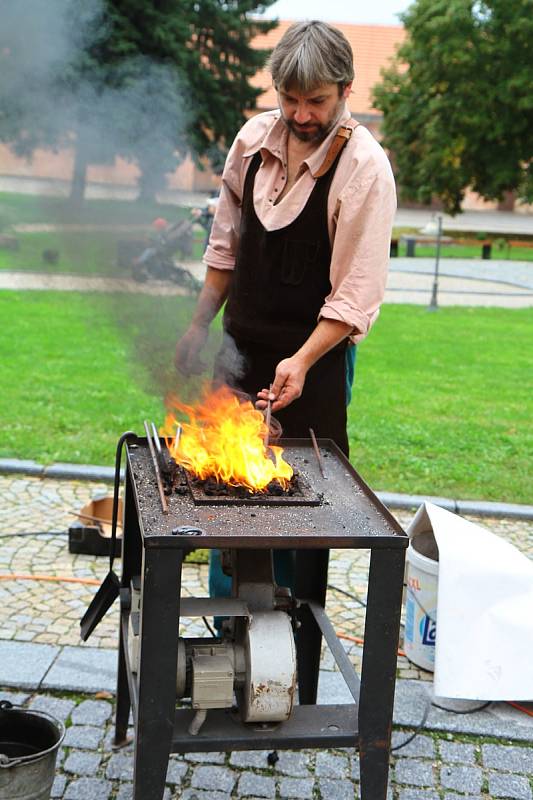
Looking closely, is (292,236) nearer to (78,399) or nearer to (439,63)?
(78,399)

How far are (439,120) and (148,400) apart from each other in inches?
1039

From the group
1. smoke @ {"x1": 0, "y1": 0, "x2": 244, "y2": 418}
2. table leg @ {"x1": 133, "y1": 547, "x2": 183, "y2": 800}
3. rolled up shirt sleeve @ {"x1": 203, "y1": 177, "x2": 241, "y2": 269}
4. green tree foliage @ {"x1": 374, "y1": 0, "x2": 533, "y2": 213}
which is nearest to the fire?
smoke @ {"x1": 0, "y1": 0, "x2": 244, "y2": 418}

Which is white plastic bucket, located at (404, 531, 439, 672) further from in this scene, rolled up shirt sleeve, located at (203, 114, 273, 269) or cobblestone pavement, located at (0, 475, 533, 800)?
rolled up shirt sleeve, located at (203, 114, 273, 269)

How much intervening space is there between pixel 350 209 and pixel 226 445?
78 centimetres

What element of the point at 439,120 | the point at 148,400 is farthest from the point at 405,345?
the point at 439,120

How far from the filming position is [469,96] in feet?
99.5

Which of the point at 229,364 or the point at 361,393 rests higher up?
the point at 229,364

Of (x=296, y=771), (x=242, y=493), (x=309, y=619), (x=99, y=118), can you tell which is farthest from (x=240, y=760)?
(x=99, y=118)

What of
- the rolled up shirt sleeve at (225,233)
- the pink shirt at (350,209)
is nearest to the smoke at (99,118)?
the rolled up shirt sleeve at (225,233)

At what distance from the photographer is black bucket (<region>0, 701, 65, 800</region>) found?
2.43 metres

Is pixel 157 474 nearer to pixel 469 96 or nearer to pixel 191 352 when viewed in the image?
pixel 191 352

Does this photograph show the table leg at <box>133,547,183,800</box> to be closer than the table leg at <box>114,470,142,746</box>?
Yes

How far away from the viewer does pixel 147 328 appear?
3432 millimetres

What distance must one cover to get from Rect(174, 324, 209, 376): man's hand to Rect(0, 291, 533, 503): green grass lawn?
53mm
